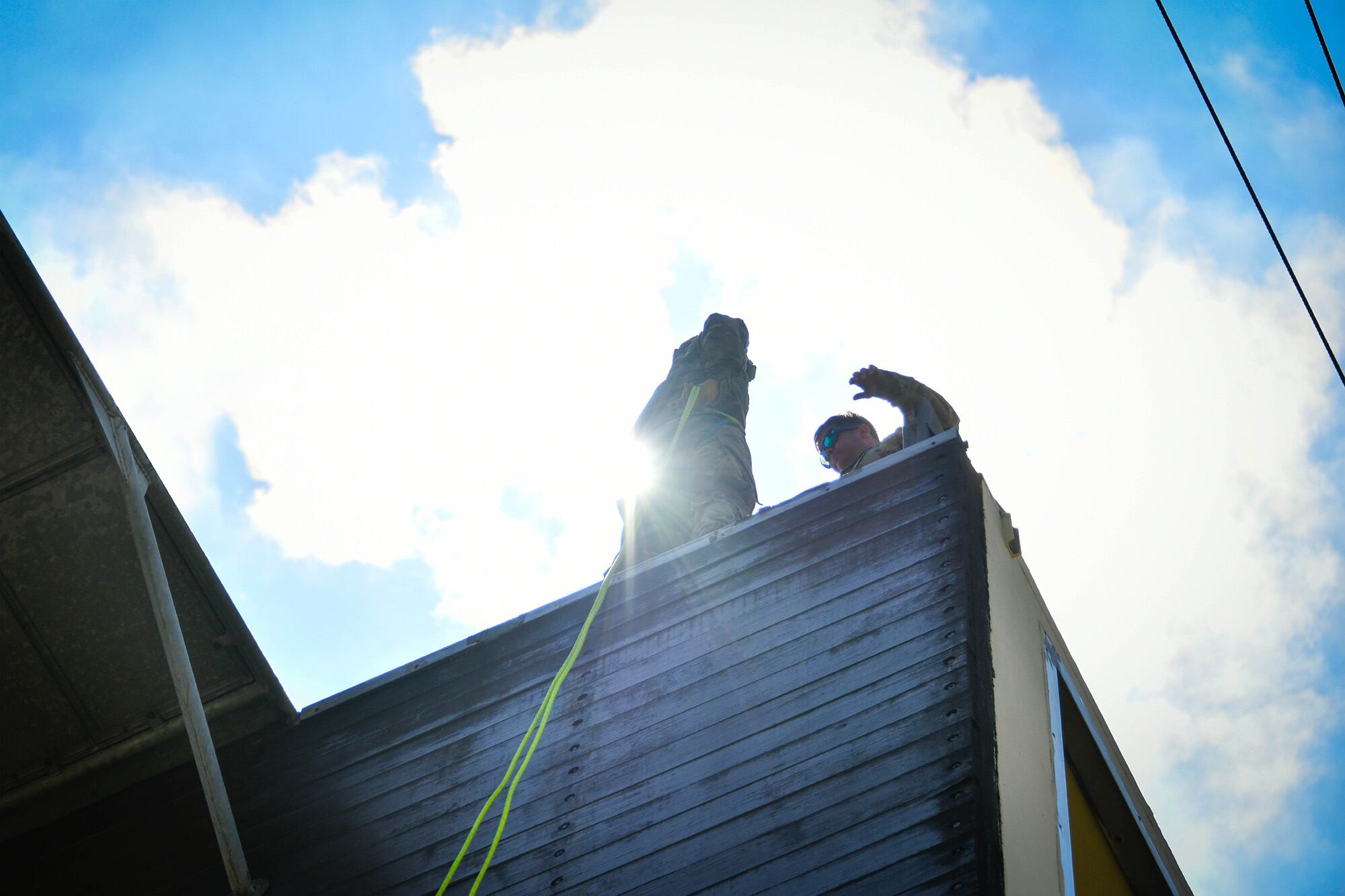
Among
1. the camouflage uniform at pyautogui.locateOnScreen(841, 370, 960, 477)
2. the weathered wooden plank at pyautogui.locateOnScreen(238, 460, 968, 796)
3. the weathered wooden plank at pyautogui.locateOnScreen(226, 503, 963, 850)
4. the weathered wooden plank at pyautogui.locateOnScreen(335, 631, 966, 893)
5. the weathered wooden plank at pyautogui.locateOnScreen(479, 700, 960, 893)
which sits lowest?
the weathered wooden plank at pyautogui.locateOnScreen(479, 700, 960, 893)

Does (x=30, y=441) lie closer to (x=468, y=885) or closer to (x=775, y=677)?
(x=468, y=885)

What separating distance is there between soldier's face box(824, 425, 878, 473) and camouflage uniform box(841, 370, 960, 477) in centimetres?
94

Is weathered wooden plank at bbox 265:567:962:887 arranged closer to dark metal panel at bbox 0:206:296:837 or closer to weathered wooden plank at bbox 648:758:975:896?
weathered wooden plank at bbox 648:758:975:896

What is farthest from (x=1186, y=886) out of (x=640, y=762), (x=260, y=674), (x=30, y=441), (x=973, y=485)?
(x=30, y=441)

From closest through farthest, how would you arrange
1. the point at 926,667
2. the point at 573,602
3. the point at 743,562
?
1. the point at 926,667
2. the point at 743,562
3. the point at 573,602

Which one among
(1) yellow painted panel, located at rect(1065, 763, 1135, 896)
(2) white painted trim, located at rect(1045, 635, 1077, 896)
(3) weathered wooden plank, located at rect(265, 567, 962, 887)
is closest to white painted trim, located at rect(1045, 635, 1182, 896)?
(2) white painted trim, located at rect(1045, 635, 1077, 896)

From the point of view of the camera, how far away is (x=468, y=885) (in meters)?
3.16

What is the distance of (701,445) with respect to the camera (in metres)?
5.77

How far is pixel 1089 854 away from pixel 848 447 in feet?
7.83

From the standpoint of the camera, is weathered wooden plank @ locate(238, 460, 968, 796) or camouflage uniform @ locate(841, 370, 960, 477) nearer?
weathered wooden plank @ locate(238, 460, 968, 796)

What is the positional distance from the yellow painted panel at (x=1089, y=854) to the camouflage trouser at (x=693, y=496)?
192 centimetres

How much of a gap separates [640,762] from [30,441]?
2.25m

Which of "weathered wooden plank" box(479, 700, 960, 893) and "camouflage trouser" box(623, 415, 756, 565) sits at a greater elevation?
"camouflage trouser" box(623, 415, 756, 565)

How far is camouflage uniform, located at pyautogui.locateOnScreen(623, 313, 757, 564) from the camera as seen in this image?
17.5 ft
